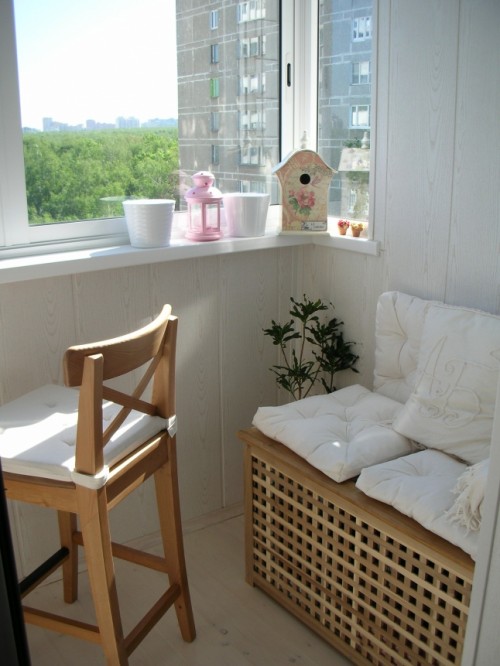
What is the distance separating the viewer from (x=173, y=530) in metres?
1.93

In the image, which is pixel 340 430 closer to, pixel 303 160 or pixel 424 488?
pixel 424 488

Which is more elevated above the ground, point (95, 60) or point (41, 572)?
point (95, 60)

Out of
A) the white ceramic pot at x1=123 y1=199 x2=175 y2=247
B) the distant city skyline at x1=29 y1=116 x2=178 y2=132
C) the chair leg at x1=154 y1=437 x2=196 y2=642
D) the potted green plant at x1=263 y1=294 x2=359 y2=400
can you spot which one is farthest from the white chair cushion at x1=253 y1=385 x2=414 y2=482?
the distant city skyline at x1=29 y1=116 x2=178 y2=132

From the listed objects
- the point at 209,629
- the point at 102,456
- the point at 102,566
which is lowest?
the point at 209,629

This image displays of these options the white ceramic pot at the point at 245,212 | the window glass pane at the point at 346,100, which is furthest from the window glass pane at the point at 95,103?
the window glass pane at the point at 346,100

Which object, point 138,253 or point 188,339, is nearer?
point 138,253

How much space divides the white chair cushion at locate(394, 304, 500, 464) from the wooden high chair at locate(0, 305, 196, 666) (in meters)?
0.66

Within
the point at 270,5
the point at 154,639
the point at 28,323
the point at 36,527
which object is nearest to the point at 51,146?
the point at 28,323

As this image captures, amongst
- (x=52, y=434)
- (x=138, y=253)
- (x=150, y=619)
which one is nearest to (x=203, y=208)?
(x=138, y=253)

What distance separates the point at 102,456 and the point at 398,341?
1.00m

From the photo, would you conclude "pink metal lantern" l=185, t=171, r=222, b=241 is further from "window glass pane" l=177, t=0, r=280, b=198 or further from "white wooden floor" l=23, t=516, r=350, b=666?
"white wooden floor" l=23, t=516, r=350, b=666

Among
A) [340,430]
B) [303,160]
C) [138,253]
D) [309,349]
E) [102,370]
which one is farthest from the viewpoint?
[309,349]

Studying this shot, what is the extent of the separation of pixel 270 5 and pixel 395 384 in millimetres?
1353

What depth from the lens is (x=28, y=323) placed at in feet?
6.81
